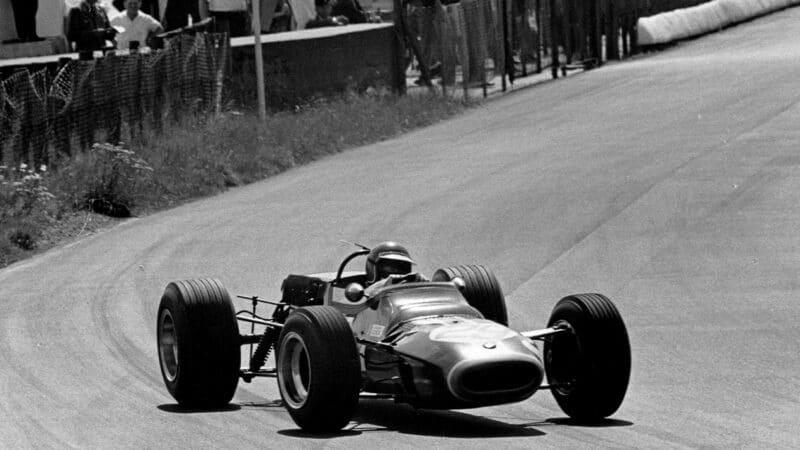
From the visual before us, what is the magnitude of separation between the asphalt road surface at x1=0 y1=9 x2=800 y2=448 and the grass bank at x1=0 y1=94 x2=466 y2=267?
0.55 m

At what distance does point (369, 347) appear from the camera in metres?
9.70

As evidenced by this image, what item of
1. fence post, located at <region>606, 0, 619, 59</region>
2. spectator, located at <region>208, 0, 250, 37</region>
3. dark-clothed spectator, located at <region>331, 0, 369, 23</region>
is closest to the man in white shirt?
spectator, located at <region>208, 0, 250, 37</region>

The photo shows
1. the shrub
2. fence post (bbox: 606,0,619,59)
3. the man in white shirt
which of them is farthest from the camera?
fence post (bbox: 606,0,619,59)

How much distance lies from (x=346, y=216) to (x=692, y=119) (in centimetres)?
960

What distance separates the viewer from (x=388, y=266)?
10.3 metres

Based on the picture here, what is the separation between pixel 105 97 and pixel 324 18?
1158 cm

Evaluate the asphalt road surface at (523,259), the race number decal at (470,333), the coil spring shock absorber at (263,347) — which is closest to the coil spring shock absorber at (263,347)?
the coil spring shock absorber at (263,347)

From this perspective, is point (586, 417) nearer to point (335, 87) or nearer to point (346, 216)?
point (346, 216)

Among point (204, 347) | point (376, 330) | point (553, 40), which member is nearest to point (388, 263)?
point (376, 330)

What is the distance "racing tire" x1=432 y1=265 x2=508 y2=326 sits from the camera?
10.6 meters

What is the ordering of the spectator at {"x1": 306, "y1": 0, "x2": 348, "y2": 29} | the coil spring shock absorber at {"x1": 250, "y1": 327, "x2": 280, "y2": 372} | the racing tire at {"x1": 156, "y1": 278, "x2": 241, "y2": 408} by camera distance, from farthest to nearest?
A: the spectator at {"x1": 306, "y1": 0, "x2": 348, "y2": 29}, the coil spring shock absorber at {"x1": 250, "y1": 327, "x2": 280, "y2": 372}, the racing tire at {"x1": 156, "y1": 278, "x2": 241, "y2": 408}

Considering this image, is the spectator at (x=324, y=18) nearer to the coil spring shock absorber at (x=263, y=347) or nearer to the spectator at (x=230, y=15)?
the spectator at (x=230, y=15)

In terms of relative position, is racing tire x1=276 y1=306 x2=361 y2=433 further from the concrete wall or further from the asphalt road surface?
the concrete wall

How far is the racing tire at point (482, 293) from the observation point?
10641 mm
